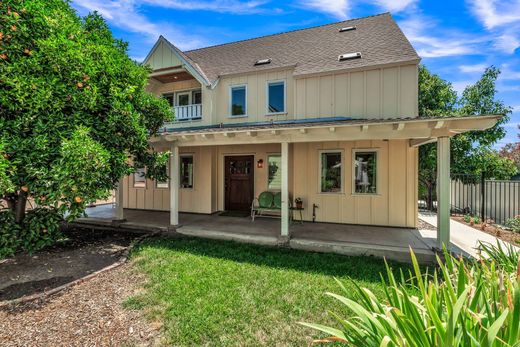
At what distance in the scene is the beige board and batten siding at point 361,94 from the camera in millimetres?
7016

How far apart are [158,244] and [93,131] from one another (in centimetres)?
306

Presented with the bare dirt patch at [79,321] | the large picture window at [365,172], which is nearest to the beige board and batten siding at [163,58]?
the large picture window at [365,172]

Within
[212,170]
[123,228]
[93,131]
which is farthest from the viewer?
[212,170]

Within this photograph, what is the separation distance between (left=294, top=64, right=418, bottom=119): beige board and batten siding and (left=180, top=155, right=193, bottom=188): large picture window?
469 centimetres

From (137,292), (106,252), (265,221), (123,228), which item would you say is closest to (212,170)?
(265,221)

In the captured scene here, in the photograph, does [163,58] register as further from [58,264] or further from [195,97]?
[58,264]

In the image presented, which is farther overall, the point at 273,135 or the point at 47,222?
the point at 273,135

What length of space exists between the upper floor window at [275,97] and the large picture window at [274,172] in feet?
5.58

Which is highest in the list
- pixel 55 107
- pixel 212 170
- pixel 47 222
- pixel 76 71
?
pixel 76 71

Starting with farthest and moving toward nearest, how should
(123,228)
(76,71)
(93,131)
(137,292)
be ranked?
(123,228)
(93,131)
(76,71)
(137,292)

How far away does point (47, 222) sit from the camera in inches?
191

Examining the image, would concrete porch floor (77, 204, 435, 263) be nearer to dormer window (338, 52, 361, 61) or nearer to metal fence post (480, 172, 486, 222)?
metal fence post (480, 172, 486, 222)

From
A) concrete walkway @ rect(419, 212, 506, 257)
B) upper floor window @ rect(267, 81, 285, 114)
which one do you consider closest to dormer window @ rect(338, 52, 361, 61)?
upper floor window @ rect(267, 81, 285, 114)

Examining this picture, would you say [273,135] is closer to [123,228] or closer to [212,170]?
[212,170]
